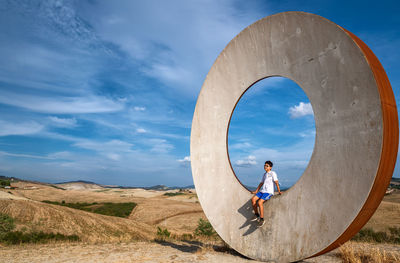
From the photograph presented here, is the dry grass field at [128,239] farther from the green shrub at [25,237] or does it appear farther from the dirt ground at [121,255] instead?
the green shrub at [25,237]

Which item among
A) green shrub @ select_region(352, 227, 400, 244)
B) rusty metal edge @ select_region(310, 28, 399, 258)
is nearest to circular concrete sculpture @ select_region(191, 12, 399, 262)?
rusty metal edge @ select_region(310, 28, 399, 258)

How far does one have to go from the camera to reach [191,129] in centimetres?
871

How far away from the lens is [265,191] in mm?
6254

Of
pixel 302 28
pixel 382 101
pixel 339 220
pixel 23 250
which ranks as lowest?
pixel 23 250

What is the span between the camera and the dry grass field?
7070 millimetres

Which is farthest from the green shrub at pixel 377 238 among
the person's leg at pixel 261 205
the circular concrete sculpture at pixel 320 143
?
the person's leg at pixel 261 205

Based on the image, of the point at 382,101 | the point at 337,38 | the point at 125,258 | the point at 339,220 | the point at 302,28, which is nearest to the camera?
the point at 382,101

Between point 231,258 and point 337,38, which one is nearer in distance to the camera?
point 337,38

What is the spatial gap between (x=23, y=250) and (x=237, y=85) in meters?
8.01

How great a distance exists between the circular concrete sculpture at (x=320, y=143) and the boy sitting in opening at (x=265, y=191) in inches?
6.4

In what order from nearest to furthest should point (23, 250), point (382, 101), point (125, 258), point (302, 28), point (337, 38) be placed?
point (382, 101) → point (337, 38) → point (302, 28) → point (125, 258) → point (23, 250)

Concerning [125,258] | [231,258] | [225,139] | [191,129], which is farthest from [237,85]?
[125,258]

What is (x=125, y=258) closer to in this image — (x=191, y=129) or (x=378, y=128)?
(x=191, y=129)

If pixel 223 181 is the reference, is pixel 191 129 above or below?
above
